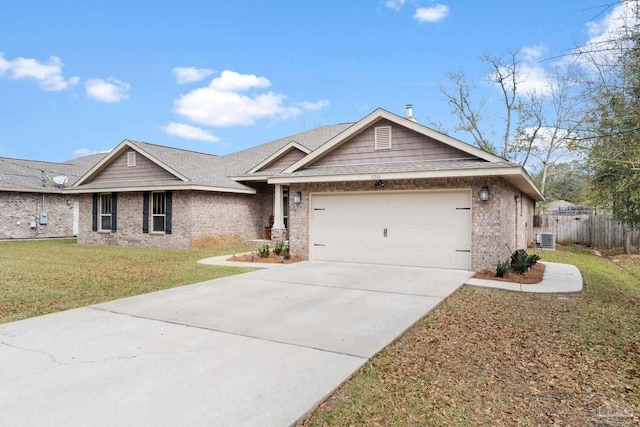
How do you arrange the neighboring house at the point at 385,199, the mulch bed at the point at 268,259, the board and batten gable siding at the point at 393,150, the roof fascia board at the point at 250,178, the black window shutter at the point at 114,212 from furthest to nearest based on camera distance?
the black window shutter at the point at 114,212, the roof fascia board at the point at 250,178, the mulch bed at the point at 268,259, the board and batten gable siding at the point at 393,150, the neighboring house at the point at 385,199

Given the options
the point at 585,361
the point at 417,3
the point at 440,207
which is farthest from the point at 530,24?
the point at 585,361

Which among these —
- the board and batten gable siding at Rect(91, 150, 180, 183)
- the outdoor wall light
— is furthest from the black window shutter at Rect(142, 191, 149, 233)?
the outdoor wall light

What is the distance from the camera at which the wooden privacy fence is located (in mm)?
18562

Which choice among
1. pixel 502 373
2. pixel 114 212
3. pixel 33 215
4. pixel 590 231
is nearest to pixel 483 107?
Answer: pixel 590 231

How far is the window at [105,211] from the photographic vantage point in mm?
18734

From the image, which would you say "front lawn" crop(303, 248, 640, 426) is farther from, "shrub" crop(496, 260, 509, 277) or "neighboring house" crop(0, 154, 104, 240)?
"neighboring house" crop(0, 154, 104, 240)

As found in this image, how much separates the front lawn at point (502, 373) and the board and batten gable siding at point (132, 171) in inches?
557

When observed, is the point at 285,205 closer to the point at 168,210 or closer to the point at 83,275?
the point at 168,210

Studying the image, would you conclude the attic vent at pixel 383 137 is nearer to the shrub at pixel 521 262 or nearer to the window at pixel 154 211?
the shrub at pixel 521 262

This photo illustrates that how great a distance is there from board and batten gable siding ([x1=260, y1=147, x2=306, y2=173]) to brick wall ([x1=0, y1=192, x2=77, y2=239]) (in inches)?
506

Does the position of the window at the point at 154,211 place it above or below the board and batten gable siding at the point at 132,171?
below

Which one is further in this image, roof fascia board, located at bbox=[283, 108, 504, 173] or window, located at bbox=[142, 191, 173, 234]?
window, located at bbox=[142, 191, 173, 234]

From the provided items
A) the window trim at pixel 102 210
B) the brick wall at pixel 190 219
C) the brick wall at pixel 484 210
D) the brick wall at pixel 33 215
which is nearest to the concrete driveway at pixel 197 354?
the brick wall at pixel 484 210

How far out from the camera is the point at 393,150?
456 inches
